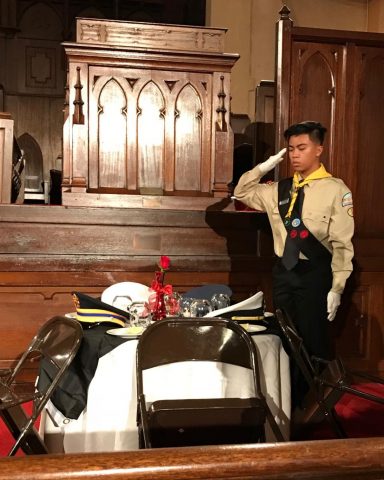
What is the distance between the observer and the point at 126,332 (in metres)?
2.51

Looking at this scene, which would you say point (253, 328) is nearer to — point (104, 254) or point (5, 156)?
point (104, 254)

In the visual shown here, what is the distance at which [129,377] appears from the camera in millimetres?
2381

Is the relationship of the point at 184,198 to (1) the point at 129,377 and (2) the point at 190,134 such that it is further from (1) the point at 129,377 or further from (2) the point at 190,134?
(1) the point at 129,377

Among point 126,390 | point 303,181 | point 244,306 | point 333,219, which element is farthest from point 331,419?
point 303,181

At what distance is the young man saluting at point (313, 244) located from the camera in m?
3.36

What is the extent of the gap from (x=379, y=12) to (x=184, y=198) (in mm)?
4393

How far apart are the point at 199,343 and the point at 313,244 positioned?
1.22 meters

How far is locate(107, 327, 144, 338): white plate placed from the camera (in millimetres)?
2454

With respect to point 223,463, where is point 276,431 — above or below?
below

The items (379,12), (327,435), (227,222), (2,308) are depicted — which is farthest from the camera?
(379,12)

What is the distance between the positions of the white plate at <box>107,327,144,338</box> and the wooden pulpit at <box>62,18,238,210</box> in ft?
6.66

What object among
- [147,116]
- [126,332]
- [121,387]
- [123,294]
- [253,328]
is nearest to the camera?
[121,387]

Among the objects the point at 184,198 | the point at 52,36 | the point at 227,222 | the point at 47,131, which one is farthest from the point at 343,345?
the point at 52,36

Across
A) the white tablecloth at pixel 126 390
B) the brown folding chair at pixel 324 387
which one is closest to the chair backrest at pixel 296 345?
the brown folding chair at pixel 324 387
